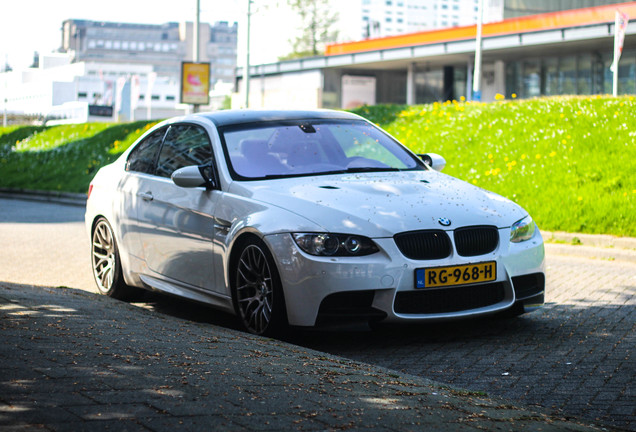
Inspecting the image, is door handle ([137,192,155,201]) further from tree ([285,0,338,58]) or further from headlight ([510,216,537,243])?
tree ([285,0,338,58])

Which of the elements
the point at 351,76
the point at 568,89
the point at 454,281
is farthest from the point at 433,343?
the point at 351,76

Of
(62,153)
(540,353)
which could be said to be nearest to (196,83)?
(62,153)

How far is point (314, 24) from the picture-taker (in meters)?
92.1

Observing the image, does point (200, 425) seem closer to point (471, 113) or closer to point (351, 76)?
point (471, 113)

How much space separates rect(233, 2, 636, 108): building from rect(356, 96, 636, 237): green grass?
25.6 meters

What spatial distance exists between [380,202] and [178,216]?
Result: 1821mm

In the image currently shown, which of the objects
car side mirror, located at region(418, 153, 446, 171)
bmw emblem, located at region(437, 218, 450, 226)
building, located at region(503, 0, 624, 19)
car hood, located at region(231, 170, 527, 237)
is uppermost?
building, located at region(503, 0, 624, 19)

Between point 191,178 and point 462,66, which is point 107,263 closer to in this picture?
point 191,178

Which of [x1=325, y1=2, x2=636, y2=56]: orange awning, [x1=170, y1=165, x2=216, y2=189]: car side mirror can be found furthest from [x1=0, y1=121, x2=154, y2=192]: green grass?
[x1=325, y1=2, x2=636, y2=56]: orange awning

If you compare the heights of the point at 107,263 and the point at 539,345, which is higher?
the point at 107,263

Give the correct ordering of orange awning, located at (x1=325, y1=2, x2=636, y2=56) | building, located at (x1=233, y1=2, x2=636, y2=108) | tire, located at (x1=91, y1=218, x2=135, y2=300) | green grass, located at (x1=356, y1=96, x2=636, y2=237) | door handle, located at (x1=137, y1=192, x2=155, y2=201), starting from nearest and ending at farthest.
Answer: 1. door handle, located at (x1=137, y1=192, x2=155, y2=201)
2. tire, located at (x1=91, y1=218, x2=135, y2=300)
3. green grass, located at (x1=356, y1=96, x2=636, y2=237)
4. building, located at (x1=233, y1=2, x2=636, y2=108)
5. orange awning, located at (x1=325, y1=2, x2=636, y2=56)

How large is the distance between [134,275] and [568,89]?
140 ft

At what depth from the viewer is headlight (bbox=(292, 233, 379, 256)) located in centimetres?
601

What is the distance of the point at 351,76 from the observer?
64.8m
